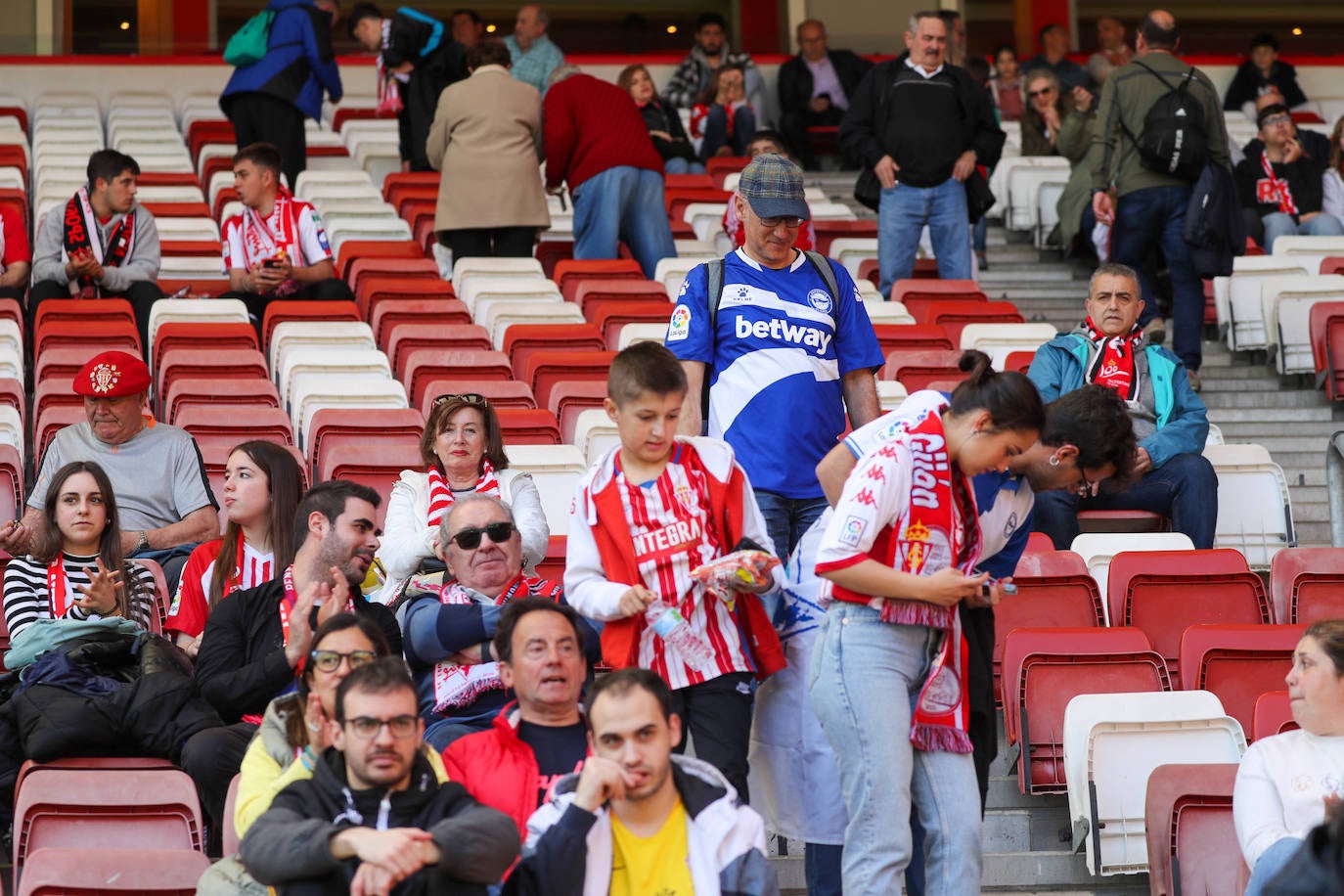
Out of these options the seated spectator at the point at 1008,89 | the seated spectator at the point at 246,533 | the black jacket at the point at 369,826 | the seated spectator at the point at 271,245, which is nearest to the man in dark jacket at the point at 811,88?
the seated spectator at the point at 1008,89

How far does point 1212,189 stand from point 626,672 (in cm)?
544

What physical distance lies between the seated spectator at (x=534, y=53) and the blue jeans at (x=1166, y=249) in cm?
437

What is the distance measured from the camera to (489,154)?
854 cm

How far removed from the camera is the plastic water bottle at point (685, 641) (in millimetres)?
3801

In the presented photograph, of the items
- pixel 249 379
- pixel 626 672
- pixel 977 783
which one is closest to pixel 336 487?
pixel 626 672

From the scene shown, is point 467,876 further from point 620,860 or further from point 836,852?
point 836,852

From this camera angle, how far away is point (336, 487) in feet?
14.6

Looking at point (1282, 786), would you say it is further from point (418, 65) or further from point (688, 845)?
point (418, 65)

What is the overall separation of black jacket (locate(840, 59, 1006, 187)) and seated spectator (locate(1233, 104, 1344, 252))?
7.50 feet

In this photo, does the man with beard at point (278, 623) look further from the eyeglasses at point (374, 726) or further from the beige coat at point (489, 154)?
the beige coat at point (489, 154)

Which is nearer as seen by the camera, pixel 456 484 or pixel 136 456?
pixel 456 484

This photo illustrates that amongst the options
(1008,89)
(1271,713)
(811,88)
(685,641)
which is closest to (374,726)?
(685,641)

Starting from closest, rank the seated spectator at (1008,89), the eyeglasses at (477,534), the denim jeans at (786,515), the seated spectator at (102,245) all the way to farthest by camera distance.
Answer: the eyeglasses at (477,534) < the denim jeans at (786,515) < the seated spectator at (102,245) < the seated spectator at (1008,89)

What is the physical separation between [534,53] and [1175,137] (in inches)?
192
